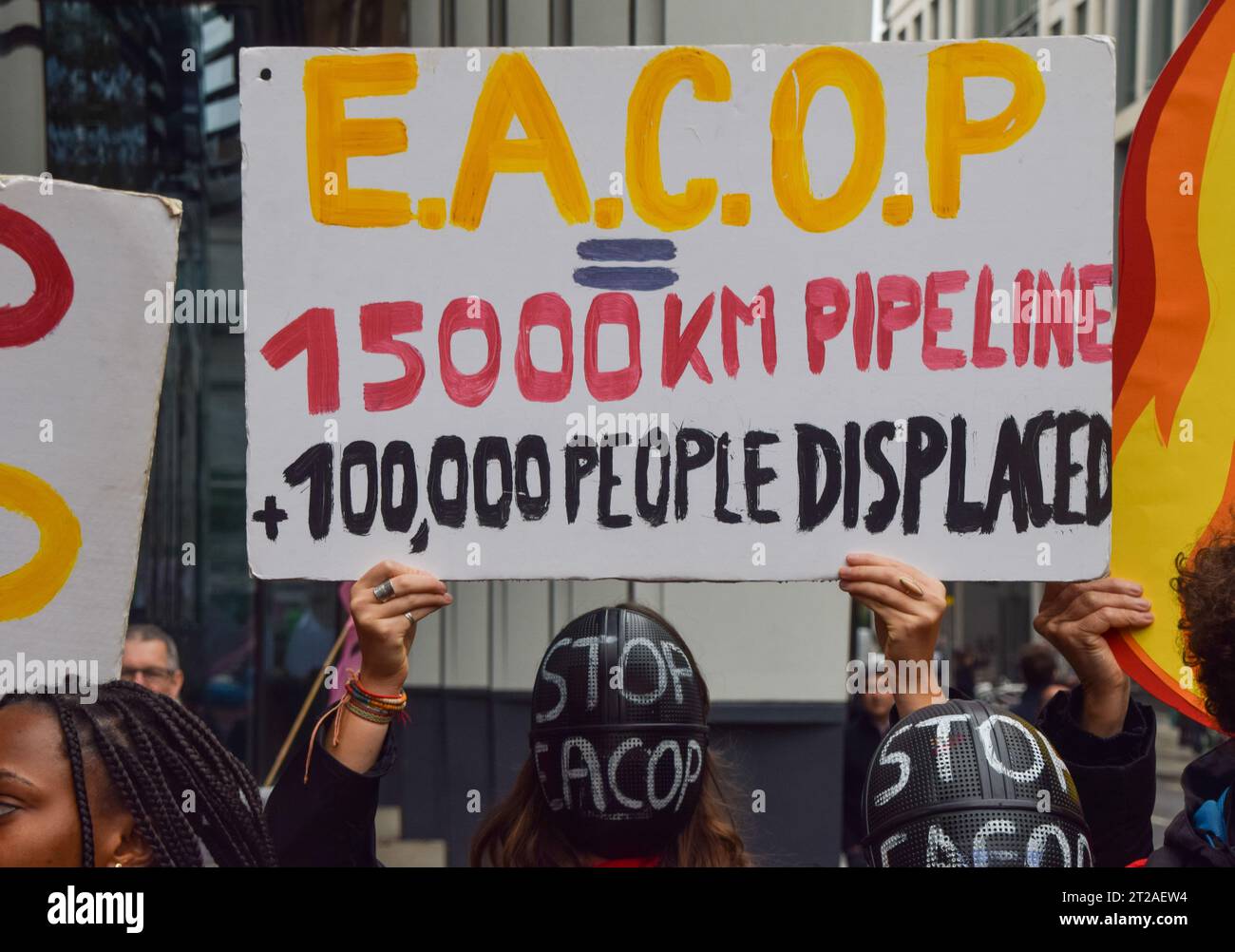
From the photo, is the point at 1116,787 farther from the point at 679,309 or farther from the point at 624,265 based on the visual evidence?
the point at 624,265

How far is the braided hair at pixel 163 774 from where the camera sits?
1.82 metres

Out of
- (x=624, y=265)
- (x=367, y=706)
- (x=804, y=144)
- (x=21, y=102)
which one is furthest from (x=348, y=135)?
(x=21, y=102)

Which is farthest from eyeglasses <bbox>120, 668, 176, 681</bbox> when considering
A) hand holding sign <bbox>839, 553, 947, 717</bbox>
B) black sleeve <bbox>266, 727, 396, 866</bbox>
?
hand holding sign <bbox>839, 553, 947, 717</bbox>

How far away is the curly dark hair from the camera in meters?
1.78

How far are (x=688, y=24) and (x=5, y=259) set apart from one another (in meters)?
4.07

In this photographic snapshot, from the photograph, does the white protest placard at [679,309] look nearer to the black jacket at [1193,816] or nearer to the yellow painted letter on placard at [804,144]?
the yellow painted letter on placard at [804,144]

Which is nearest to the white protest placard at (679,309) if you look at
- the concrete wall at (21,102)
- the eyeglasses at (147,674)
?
the eyeglasses at (147,674)

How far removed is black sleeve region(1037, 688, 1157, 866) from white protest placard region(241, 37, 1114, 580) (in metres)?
0.28

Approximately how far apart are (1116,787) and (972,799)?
532 millimetres

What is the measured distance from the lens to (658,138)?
6.67 feet

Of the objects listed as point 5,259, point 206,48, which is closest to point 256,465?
point 5,259

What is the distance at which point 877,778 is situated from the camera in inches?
65.9

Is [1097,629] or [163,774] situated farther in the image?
[1097,629]

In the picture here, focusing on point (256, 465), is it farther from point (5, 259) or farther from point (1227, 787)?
point (1227, 787)
